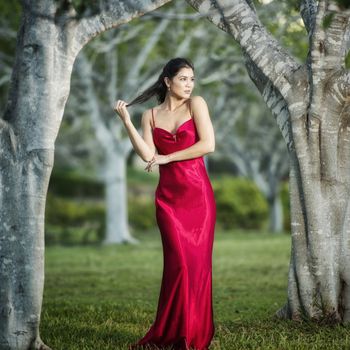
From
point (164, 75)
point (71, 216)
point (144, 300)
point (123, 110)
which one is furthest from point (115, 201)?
point (123, 110)

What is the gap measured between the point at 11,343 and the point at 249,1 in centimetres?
383

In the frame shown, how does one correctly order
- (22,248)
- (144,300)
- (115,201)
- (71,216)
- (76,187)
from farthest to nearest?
1. (76,187)
2. (71,216)
3. (115,201)
4. (144,300)
5. (22,248)

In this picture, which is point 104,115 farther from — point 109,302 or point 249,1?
point 249,1

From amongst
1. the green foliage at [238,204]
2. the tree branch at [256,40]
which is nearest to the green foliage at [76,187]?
the green foliage at [238,204]

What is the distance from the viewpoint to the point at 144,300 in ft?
31.6

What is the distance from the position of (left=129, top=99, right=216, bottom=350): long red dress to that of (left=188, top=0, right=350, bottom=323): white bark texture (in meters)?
1.20

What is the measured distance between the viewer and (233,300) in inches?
375

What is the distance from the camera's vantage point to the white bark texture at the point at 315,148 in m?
6.72

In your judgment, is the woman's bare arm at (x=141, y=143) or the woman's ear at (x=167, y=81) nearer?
the woman's bare arm at (x=141, y=143)

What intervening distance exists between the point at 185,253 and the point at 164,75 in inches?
58.5

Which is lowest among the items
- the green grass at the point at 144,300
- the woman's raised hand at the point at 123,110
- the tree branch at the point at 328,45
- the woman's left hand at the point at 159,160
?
the green grass at the point at 144,300

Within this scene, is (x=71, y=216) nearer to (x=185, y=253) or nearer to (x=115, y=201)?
(x=115, y=201)

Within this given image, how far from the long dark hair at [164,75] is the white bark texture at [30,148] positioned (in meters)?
0.65

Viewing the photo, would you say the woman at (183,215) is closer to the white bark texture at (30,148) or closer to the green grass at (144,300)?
the green grass at (144,300)
